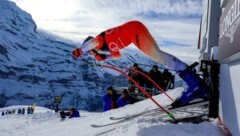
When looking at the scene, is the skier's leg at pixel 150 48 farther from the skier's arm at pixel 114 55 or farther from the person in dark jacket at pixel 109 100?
the person in dark jacket at pixel 109 100

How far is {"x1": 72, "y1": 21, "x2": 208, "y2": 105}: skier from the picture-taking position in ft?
16.7

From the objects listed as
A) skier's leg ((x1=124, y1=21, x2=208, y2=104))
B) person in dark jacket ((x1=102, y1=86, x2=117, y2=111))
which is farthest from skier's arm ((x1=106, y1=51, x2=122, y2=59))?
person in dark jacket ((x1=102, y1=86, x2=117, y2=111))

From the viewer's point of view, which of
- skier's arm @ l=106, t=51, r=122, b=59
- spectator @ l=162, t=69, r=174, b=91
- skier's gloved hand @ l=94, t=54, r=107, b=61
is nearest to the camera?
skier's arm @ l=106, t=51, r=122, b=59

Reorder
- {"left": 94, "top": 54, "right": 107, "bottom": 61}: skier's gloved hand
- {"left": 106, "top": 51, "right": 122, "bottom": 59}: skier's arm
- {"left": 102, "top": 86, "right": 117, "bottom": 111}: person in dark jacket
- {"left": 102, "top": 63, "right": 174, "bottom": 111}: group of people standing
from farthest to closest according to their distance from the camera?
1. {"left": 102, "top": 86, "right": 117, "bottom": 111}: person in dark jacket
2. {"left": 102, "top": 63, "right": 174, "bottom": 111}: group of people standing
3. {"left": 94, "top": 54, "right": 107, "bottom": 61}: skier's gloved hand
4. {"left": 106, "top": 51, "right": 122, "bottom": 59}: skier's arm

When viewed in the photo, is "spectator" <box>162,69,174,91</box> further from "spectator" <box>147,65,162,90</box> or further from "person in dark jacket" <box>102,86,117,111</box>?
"person in dark jacket" <box>102,86,117,111</box>

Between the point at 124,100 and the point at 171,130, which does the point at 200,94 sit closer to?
the point at 171,130

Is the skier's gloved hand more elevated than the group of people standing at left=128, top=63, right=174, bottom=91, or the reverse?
the group of people standing at left=128, top=63, right=174, bottom=91

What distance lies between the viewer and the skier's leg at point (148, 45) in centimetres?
508

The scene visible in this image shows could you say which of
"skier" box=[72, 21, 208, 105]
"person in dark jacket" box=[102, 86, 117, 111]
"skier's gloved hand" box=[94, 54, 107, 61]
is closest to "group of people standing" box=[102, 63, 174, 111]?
"person in dark jacket" box=[102, 86, 117, 111]

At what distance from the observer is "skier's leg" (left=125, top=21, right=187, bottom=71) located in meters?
5.08

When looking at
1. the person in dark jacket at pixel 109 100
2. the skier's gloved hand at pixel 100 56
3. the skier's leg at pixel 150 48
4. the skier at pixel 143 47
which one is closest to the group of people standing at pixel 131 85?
the person in dark jacket at pixel 109 100

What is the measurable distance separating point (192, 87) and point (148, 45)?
1005 millimetres

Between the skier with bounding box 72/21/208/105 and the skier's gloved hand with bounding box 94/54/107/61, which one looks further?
the skier's gloved hand with bounding box 94/54/107/61

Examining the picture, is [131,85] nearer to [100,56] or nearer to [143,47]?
[100,56]
